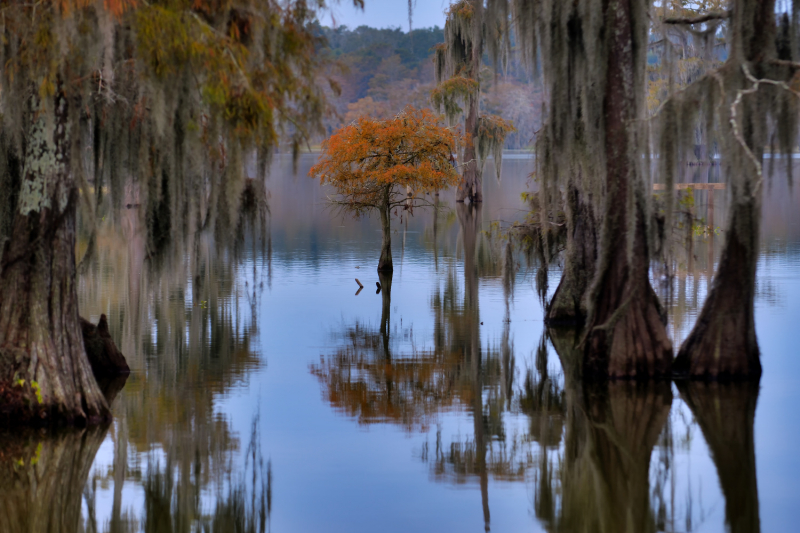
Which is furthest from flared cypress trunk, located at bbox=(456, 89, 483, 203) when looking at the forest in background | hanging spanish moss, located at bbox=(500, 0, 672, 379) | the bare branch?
the forest in background

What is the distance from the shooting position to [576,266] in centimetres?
1652

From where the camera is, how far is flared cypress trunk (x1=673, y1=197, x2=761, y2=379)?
38.2 ft

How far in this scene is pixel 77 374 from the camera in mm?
9992

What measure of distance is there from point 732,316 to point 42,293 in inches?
310

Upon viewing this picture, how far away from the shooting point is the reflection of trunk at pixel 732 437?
8.05 meters

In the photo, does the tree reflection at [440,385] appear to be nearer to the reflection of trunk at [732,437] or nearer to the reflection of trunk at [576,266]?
the reflection of trunk at [576,266]

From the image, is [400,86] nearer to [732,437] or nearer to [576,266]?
[576,266]

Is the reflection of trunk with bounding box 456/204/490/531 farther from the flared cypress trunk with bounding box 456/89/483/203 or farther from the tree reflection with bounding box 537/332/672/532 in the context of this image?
the flared cypress trunk with bounding box 456/89/483/203

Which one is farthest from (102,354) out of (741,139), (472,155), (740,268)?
(472,155)

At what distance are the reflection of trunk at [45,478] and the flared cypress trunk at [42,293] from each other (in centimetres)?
35

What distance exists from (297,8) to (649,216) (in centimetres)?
526

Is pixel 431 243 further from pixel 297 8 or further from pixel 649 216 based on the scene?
pixel 297 8

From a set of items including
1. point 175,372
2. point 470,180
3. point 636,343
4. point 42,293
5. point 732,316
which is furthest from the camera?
point 470,180

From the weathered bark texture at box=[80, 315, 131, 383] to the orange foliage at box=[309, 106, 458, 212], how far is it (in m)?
11.5
